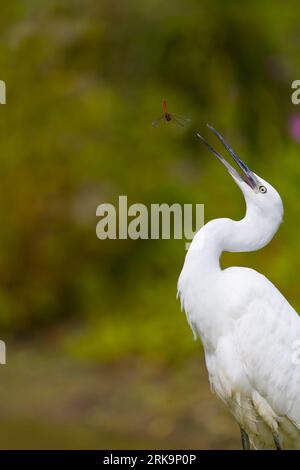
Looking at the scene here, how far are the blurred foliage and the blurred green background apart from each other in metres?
0.01

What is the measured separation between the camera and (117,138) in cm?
670

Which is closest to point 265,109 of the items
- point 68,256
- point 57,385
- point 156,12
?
point 156,12

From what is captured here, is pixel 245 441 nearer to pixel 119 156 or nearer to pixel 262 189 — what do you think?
pixel 262 189

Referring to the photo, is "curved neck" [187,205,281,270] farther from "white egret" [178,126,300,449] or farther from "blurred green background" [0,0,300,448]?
"blurred green background" [0,0,300,448]

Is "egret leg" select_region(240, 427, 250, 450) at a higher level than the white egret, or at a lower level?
lower

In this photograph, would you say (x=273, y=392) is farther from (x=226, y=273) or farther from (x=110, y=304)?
(x=110, y=304)

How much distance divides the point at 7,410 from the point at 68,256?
4.84 ft

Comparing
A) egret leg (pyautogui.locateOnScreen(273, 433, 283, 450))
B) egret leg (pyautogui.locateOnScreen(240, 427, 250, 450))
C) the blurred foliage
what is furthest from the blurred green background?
egret leg (pyautogui.locateOnScreen(273, 433, 283, 450))

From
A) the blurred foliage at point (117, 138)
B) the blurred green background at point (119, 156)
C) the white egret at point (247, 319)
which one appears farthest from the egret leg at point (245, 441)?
the blurred foliage at point (117, 138)

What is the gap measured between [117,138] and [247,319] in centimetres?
384

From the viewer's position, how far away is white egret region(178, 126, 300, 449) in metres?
2.96

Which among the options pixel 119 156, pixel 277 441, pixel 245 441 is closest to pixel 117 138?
pixel 119 156

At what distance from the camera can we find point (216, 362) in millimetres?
3078

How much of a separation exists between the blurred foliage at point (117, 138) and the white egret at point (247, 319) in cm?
300
